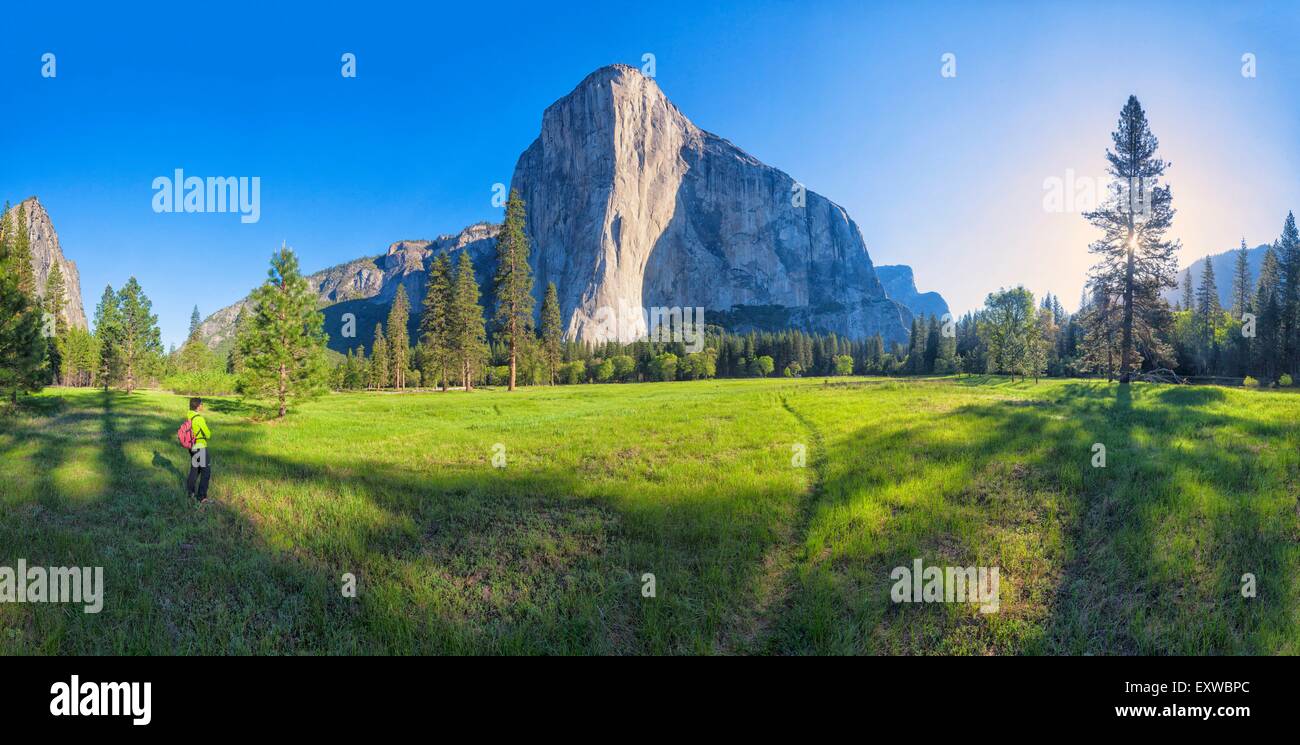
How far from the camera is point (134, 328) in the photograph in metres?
52.6

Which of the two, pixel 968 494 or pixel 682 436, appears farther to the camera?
pixel 682 436

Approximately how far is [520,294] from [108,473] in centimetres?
4184

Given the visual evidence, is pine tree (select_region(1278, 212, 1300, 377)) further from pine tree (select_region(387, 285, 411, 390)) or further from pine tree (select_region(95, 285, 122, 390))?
pine tree (select_region(95, 285, 122, 390))

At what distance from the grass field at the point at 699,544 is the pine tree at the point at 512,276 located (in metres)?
38.9

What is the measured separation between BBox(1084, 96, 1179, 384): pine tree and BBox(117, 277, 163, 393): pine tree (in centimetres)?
9035

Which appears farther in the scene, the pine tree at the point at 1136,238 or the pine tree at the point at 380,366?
the pine tree at the point at 380,366

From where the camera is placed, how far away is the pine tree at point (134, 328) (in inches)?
2063

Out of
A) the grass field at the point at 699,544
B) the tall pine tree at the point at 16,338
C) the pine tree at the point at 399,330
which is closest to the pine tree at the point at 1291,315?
the grass field at the point at 699,544

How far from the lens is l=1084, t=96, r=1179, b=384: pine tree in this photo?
92.0ft

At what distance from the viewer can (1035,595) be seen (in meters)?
5.53

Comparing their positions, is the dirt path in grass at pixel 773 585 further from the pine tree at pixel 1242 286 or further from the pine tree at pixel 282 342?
the pine tree at pixel 1242 286

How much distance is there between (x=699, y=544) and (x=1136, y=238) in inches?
1494
